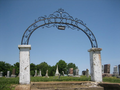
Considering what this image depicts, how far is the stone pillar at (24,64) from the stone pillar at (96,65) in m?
4.26

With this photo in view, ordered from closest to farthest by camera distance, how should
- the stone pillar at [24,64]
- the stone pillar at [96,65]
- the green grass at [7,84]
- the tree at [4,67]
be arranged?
the green grass at [7,84] < the stone pillar at [24,64] < the stone pillar at [96,65] < the tree at [4,67]

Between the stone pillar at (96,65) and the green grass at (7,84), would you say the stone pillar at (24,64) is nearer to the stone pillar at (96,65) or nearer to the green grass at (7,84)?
the green grass at (7,84)

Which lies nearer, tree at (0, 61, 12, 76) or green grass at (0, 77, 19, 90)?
green grass at (0, 77, 19, 90)

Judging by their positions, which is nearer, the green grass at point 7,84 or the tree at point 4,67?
the green grass at point 7,84

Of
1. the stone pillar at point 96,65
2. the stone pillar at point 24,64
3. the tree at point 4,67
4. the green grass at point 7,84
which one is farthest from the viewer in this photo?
the tree at point 4,67

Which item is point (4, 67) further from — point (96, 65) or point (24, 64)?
point (96, 65)

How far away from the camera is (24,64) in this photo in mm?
7012

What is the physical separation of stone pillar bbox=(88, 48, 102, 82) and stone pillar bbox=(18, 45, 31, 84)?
14.0 feet

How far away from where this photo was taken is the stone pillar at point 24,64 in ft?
22.5

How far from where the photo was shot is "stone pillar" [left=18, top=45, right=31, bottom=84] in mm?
6848

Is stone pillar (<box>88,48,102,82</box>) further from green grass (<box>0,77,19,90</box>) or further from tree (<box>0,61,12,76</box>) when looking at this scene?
tree (<box>0,61,12,76</box>)

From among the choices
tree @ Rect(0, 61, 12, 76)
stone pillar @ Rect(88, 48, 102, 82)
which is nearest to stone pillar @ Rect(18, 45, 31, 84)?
stone pillar @ Rect(88, 48, 102, 82)

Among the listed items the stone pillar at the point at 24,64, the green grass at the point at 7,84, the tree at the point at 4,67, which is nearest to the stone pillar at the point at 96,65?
the stone pillar at the point at 24,64

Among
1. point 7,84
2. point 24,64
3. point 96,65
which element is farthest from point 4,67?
point 96,65
